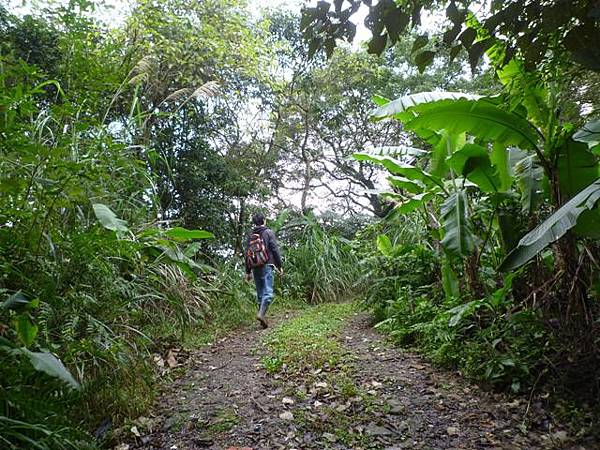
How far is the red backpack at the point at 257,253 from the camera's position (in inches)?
230

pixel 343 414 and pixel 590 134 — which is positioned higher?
pixel 590 134

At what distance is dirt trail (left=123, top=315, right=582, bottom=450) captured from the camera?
2.44 meters

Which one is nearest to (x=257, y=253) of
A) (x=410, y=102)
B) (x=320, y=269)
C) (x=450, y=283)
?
(x=320, y=269)

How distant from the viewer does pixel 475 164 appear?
3.33 metres

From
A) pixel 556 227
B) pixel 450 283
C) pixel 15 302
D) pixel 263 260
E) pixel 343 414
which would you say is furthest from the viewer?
pixel 263 260

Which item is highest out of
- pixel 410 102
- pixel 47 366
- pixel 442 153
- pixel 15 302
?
pixel 410 102

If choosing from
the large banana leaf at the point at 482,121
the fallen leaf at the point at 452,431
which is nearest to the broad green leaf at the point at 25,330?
the fallen leaf at the point at 452,431

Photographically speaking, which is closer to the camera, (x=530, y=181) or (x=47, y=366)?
(x=47, y=366)

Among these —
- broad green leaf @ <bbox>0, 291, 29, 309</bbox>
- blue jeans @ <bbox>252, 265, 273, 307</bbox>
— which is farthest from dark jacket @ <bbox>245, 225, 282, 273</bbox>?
broad green leaf @ <bbox>0, 291, 29, 309</bbox>

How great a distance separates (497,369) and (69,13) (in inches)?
163

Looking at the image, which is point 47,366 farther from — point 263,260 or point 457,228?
point 263,260

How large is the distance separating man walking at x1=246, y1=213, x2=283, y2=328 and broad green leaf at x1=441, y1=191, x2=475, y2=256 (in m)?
2.99

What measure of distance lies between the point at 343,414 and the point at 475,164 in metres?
2.29

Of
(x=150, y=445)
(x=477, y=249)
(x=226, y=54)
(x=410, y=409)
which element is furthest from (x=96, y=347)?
(x=226, y=54)
